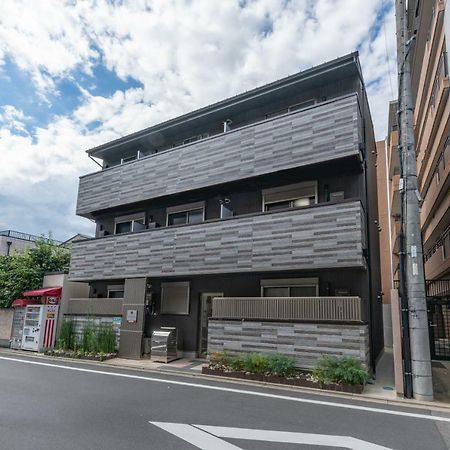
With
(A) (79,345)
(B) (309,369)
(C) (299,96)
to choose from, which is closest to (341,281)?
(B) (309,369)

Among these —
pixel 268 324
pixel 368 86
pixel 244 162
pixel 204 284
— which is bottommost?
pixel 268 324

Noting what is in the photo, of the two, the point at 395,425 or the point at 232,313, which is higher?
the point at 232,313

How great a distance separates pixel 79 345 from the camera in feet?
39.5

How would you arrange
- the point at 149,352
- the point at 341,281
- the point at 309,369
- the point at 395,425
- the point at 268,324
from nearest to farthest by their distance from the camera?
the point at 395,425 < the point at 309,369 < the point at 268,324 < the point at 341,281 < the point at 149,352

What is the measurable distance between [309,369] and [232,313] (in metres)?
2.47

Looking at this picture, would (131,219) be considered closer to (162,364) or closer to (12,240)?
(162,364)

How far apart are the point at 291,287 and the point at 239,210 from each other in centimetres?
301

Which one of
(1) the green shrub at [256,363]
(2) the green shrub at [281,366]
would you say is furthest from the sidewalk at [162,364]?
(2) the green shrub at [281,366]

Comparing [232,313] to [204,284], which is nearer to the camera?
[232,313]

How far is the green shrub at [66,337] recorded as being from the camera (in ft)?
40.3

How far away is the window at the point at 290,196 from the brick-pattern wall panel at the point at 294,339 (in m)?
3.52

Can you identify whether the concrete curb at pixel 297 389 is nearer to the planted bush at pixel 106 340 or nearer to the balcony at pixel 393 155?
the planted bush at pixel 106 340

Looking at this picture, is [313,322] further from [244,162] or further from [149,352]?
[149,352]

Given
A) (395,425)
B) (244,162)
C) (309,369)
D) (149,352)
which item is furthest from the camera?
(149,352)
